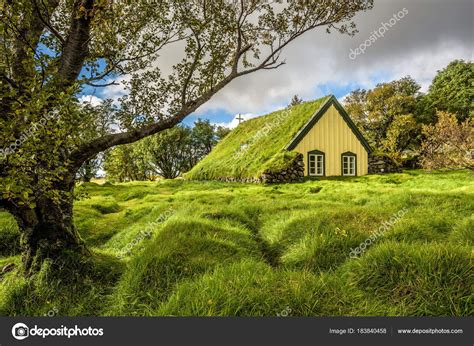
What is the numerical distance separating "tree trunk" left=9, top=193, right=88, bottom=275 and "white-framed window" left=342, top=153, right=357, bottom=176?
2084cm

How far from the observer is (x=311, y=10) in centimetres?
768

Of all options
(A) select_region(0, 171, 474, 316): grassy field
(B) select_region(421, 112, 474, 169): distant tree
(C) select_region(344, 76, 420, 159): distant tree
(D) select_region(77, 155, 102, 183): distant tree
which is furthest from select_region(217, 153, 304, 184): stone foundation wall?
(C) select_region(344, 76, 420, 159): distant tree

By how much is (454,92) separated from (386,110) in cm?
789

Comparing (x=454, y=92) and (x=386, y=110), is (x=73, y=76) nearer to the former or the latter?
(x=386, y=110)

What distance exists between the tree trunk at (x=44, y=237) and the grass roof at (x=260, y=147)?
15.0m

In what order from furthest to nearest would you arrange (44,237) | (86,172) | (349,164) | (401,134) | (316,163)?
1. (401,134)
2. (349,164)
3. (316,163)
4. (86,172)
5. (44,237)

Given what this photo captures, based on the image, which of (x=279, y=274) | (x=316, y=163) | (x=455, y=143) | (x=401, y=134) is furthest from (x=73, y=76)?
(x=401, y=134)

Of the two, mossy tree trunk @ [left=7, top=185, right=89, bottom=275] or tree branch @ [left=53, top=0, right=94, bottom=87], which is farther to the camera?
tree branch @ [left=53, top=0, right=94, bottom=87]

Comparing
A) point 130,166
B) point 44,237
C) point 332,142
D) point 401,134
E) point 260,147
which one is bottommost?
point 44,237

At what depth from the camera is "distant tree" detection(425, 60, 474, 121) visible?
106 feet

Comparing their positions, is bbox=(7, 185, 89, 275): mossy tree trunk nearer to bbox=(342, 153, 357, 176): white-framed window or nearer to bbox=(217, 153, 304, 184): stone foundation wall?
bbox=(217, 153, 304, 184): stone foundation wall

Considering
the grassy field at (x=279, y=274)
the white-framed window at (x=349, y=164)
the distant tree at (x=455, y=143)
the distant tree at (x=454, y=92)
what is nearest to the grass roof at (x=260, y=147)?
the white-framed window at (x=349, y=164)

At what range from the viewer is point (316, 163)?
2091 centimetres

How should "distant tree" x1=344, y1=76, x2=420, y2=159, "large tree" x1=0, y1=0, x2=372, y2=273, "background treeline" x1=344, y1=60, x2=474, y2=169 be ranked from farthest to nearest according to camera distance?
"distant tree" x1=344, y1=76, x2=420, y2=159, "background treeline" x1=344, y1=60, x2=474, y2=169, "large tree" x1=0, y1=0, x2=372, y2=273
